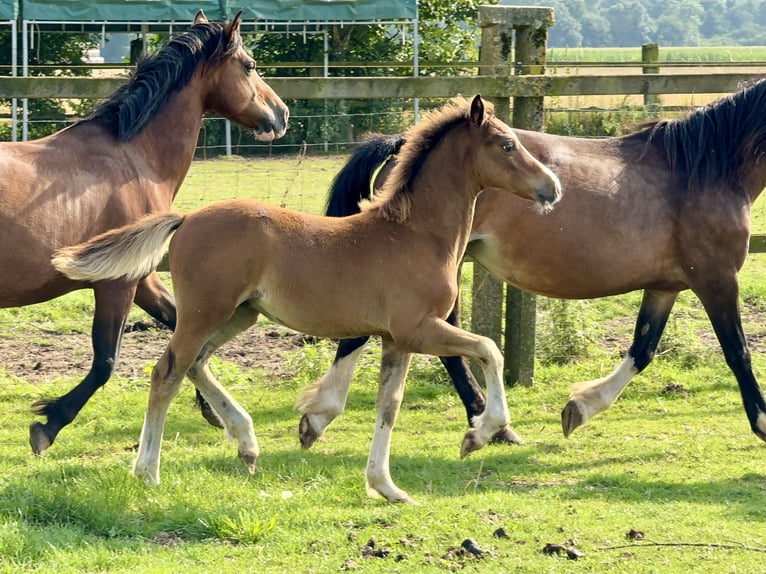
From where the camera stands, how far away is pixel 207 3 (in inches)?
833

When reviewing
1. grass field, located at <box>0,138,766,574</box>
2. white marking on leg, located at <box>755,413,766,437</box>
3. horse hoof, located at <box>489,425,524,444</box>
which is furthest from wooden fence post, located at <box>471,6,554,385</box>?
white marking on leg, located at <box>755,413,766,437</box>

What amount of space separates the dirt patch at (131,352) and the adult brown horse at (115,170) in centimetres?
143

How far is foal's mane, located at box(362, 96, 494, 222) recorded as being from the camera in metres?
5.67

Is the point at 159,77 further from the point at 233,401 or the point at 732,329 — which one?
the point at 732,329

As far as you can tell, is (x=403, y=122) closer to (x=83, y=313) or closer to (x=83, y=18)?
(x=83, y=18)

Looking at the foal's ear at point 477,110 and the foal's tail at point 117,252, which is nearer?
the foal's tail at point 117,252

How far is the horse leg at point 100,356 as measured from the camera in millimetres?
6215

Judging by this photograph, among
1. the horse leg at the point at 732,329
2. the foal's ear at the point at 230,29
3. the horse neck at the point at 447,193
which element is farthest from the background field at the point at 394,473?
the foal's ear at the point at 230,29

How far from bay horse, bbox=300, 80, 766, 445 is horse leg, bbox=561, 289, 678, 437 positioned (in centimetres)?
1

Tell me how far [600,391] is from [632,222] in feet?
3.58

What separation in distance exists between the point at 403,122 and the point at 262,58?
3.73 m

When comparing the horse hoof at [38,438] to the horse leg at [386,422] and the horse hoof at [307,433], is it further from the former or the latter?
the horse leg at [386,422]

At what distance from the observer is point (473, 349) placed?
5.32m

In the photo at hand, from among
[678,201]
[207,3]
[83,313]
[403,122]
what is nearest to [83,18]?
[207,3]
